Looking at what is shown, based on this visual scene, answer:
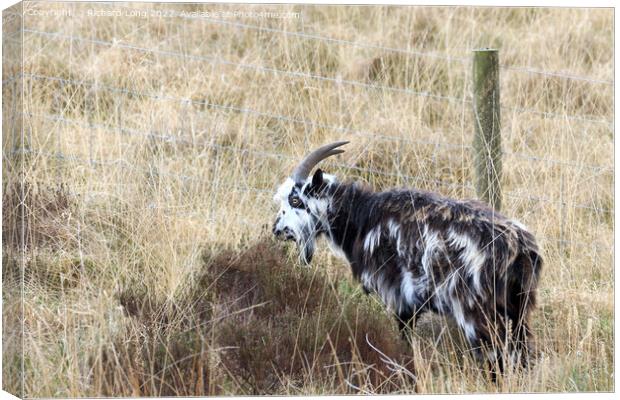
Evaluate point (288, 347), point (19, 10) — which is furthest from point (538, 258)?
point (19, 10)

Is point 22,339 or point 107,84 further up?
point 107,84

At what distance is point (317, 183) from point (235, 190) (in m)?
0.83

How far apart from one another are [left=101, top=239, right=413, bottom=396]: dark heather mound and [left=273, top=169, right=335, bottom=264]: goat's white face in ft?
0.99

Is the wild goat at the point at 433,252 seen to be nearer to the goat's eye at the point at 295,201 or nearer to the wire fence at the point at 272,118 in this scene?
the goat's eye at the point at 295,201

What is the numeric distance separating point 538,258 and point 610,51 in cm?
292

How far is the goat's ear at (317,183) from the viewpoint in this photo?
683 centimetres

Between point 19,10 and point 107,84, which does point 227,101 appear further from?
point 19,10

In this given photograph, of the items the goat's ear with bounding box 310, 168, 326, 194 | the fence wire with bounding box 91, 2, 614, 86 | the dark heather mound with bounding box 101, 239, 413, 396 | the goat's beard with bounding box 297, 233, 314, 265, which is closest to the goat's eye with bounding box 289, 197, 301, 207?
the goat's ear with bounding box 310, 168, 326, 194

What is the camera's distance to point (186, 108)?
26.6ft

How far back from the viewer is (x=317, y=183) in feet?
22.6

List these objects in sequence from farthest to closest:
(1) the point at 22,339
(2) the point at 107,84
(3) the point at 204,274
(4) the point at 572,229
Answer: (2) the point at 107,84 → (4) the point at 572,229 → (3) the point at 204,274 → (1) the point at 22,339

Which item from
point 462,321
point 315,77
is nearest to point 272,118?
point 315,77

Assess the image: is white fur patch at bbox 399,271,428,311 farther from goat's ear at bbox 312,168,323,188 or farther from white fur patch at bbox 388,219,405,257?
goat's ear at bbox 312,168,323,188

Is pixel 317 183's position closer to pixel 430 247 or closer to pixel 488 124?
pixel 430 247
